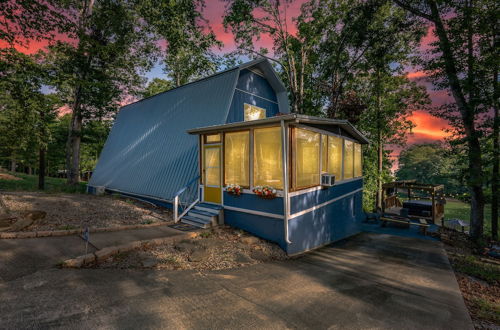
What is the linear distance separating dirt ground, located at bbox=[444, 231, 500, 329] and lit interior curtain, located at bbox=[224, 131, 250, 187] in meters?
5.69

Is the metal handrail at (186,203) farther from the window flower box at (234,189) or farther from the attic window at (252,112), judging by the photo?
the attic window at (252,112)

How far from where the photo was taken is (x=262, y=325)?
305 cm

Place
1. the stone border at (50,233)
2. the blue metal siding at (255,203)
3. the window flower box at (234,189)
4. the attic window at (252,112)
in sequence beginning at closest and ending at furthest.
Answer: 1. the stone border at (50,233)
2. the blue metal siding at (255,203)
3. the window flower box at (234,189)
4. the attic window at (252,112)

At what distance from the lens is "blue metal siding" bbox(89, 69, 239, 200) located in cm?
1019

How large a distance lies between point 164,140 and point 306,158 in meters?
8.25

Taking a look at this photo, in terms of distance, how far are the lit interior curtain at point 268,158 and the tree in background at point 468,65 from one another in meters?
9.84

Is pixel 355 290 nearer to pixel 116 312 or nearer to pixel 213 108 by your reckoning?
pixel 116 312

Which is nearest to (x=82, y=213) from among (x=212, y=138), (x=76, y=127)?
(x=212, y=138)

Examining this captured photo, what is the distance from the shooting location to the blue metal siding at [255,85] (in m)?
12.2

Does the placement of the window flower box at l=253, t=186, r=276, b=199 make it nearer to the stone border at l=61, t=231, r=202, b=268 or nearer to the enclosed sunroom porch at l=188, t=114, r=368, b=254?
the enclosed sunroom porch at l=188, t=114, r=368, b=254

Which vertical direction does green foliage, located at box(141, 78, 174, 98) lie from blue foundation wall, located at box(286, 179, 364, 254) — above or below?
above

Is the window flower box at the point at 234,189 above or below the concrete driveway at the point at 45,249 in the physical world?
above

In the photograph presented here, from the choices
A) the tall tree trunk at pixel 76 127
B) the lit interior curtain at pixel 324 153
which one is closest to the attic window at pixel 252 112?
the lit interior curtain at pixel 324 153

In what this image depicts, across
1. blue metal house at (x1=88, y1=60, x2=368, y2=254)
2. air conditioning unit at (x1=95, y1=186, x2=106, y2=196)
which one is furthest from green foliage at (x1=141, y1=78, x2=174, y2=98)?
air conditioning unit at (x1=95, y1=186, x2=106, y2=196)
